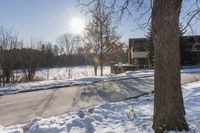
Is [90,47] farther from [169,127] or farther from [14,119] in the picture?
[169,127]

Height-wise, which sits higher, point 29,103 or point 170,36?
point 170,36

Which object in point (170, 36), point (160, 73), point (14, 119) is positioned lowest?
point (14, 119)

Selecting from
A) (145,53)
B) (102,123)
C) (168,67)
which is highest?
(145,53)

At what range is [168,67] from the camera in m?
6.37

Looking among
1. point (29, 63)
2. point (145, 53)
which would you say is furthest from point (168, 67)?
point (145, 53)

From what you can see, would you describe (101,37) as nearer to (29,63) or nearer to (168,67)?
(29,63)

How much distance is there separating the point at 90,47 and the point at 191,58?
90.3ft

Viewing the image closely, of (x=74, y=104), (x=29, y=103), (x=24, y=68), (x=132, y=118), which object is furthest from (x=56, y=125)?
(x=24, y=68)

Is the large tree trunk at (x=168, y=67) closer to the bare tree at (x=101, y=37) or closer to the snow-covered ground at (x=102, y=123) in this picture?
the snow-covered ground at (x=102, y=123)

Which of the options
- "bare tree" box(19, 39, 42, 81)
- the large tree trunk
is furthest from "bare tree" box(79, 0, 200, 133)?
"bare tree" box(19, 39, 42, 81)

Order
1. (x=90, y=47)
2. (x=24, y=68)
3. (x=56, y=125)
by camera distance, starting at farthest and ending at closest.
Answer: (x=90, y=47) < (x=24, y=68) < (x=56, y=125)

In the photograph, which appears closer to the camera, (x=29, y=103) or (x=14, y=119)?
(x=14, y=119)

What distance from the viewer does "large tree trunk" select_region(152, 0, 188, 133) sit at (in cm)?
635

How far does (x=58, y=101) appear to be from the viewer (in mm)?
13383
